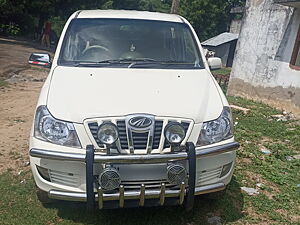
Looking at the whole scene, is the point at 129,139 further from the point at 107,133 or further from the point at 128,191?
the point at 128,191

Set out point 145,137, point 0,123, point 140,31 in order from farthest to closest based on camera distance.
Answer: point 0,123
point 140,31
point 145,137

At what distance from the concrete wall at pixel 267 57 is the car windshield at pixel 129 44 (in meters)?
5.33

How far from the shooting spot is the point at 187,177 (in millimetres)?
2406

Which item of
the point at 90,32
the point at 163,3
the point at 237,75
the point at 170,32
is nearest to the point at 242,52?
the point at 237,75

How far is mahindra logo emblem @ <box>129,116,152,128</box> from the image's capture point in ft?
7.75

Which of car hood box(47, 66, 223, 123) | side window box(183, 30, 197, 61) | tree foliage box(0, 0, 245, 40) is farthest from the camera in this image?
tree foliage box(0, 0, 245, 40)

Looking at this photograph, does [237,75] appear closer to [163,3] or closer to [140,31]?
[140,31]

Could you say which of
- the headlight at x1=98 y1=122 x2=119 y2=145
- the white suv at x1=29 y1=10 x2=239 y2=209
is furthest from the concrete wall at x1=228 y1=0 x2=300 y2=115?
the headlight at x1=98 y1=122 x2=119 y2=145

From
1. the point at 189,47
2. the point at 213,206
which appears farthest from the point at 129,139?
the point at 189,47

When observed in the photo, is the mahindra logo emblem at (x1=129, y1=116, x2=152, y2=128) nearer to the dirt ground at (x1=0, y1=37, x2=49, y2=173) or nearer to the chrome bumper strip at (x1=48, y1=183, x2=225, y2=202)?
the chrome bumper strip at (x1=48, y1=183, x2=225, y2=202)

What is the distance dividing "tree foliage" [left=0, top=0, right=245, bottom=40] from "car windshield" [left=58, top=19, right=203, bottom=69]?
17981 mm

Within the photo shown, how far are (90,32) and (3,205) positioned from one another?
2080 mm

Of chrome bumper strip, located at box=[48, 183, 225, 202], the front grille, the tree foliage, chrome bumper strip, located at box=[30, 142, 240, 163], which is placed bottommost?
the tree foliage

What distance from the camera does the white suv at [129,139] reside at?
232 centimetres
